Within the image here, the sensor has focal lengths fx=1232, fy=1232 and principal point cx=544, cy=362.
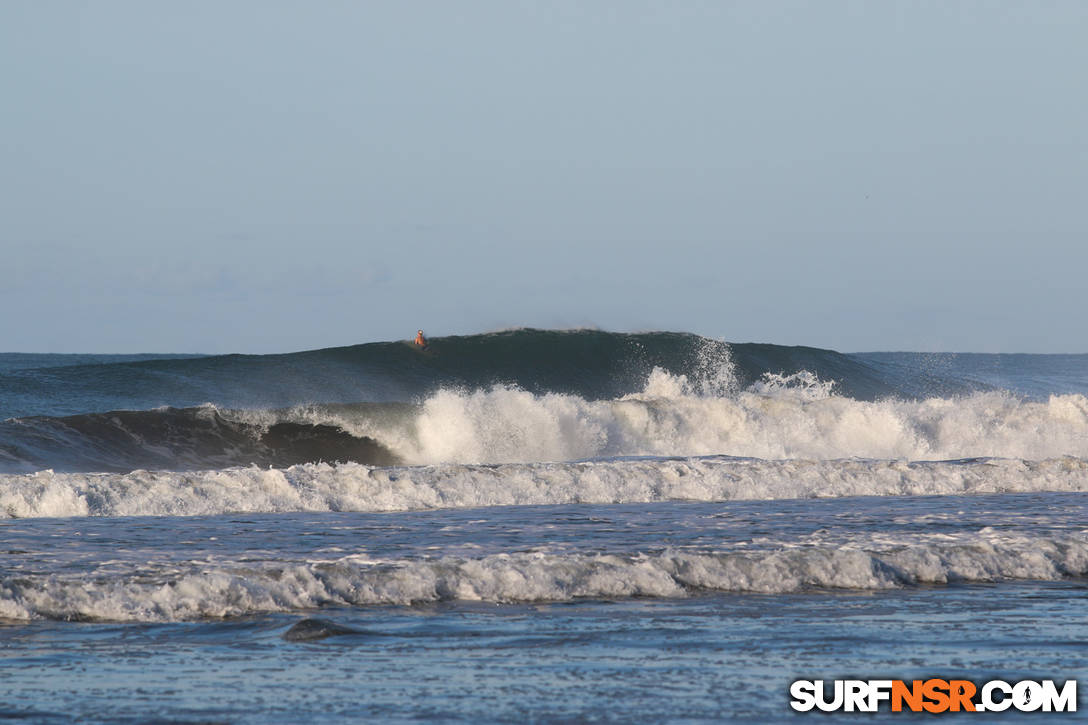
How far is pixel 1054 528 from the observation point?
1235 cm

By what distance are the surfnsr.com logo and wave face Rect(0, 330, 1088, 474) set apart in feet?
53.0

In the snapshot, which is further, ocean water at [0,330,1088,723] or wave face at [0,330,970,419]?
wave face at [0,330,970,419]

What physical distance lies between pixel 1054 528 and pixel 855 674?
22.6 ft

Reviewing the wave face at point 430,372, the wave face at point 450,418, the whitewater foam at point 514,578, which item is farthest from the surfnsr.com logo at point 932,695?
the wave face at point 430,372

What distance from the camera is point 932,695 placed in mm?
5996

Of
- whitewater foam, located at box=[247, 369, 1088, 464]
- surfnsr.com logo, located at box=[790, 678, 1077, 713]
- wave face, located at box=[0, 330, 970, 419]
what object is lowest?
surfnsr.com logo, located at box=[790, 678, 1077, 713]

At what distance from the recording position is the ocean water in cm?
629

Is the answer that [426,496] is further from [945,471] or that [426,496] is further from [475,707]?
[475,707]

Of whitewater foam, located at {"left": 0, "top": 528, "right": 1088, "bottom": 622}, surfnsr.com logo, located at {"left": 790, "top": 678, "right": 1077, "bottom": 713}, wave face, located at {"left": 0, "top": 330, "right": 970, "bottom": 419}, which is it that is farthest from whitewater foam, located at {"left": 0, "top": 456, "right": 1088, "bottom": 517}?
wave face, located at {"left": 0, "top": 330, "right": 970, "bottom": 419}

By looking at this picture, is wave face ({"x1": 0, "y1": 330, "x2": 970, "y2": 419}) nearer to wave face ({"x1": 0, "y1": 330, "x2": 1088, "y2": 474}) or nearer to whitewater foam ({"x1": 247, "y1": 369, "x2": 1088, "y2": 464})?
wave face ({"x1": 0, "y1": 330, "x2": 1088, "y2": 474})

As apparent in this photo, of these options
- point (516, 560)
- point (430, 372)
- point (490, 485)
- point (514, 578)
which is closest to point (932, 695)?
point (514, 578)

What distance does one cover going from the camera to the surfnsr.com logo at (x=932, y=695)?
19.1 feet

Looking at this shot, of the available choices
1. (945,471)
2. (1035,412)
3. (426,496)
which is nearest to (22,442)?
(426,496)

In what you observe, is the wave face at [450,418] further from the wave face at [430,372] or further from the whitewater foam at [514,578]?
the whitewater foam at [514,578]
